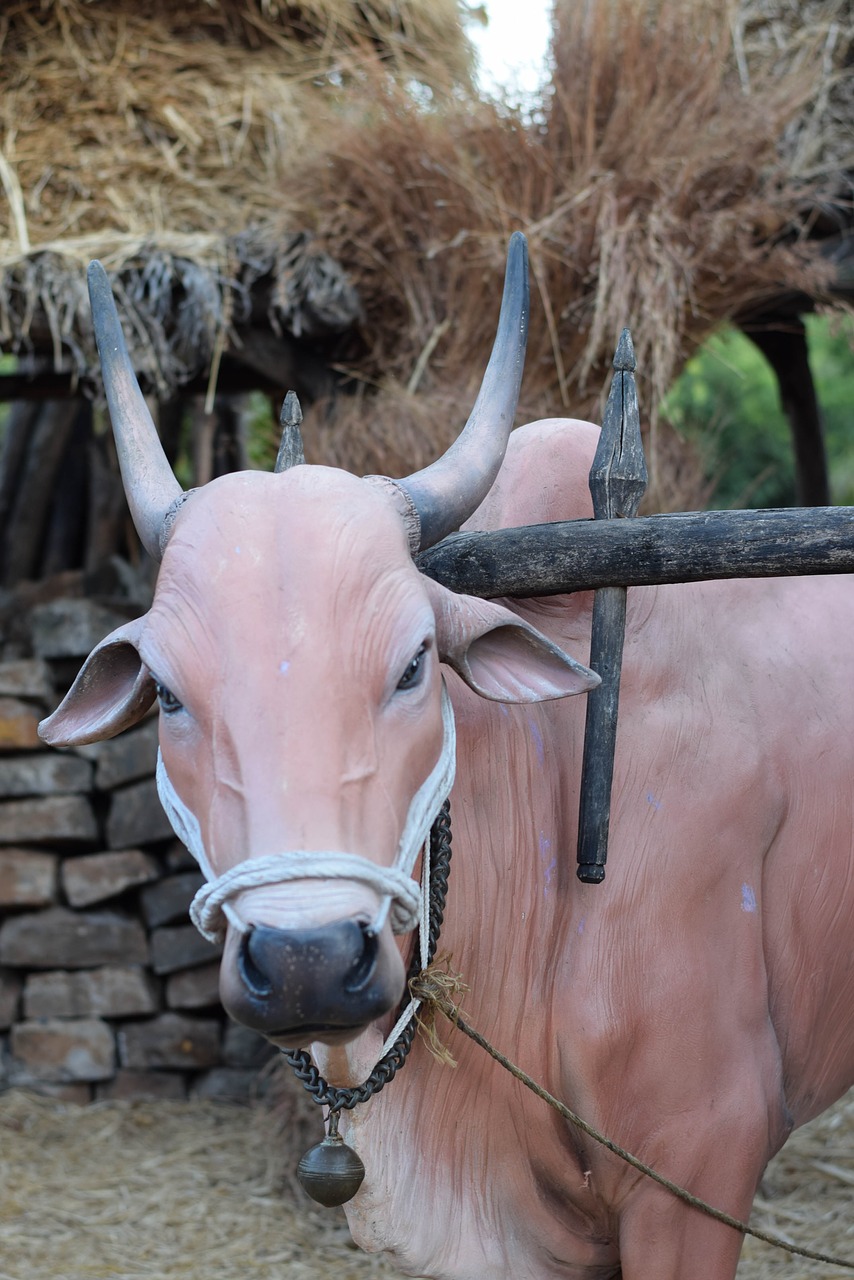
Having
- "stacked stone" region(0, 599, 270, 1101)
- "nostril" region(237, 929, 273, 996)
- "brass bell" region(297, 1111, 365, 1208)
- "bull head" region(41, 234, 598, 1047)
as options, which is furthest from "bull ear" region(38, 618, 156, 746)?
"stacked stone" region(0, 599, 270, 1101)

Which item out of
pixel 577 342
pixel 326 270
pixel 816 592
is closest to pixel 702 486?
pixel 577 342

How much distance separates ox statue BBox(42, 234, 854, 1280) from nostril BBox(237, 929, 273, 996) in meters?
0.06

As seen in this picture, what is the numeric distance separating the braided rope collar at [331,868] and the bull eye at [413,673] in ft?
0.44

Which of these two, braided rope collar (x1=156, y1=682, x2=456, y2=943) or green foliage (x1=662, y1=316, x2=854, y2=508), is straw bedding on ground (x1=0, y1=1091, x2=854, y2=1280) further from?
green foliage (x1=662, y1=316, x2=854, y2=508)

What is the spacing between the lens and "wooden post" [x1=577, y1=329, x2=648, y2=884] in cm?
200

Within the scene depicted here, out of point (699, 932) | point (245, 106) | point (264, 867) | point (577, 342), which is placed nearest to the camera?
point (264, 867)

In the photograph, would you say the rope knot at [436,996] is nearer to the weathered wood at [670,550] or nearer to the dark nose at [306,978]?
the dark nose at [306,978]

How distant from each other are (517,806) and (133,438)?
849 mm

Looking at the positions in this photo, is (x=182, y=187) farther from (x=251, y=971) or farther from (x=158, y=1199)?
(x=251, y=971)

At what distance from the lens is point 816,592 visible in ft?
8.12

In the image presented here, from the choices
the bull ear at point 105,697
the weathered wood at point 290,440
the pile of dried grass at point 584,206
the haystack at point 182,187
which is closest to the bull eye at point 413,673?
the bull ear at point 105,697

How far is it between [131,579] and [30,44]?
2.05 metres

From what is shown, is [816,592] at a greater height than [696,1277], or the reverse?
[816,592]

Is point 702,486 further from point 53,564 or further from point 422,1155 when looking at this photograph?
point 53,564
